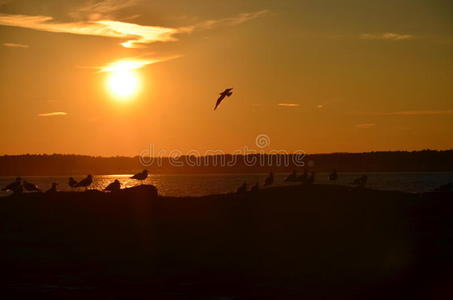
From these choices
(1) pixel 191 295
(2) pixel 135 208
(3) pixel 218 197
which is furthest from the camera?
(3) pixel 218 197

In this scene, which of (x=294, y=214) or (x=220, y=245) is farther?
(x=294, y=214)

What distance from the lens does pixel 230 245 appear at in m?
25.4

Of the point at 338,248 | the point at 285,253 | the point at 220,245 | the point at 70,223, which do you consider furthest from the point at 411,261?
the point at 70,223

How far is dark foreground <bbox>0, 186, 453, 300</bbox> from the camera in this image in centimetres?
1972

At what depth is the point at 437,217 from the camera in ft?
95.6

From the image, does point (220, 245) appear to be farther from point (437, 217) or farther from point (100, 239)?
point (437, 217)

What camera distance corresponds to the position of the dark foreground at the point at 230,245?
1972cm

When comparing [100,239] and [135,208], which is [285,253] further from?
[135,208]

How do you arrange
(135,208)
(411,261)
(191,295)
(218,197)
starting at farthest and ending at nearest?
1. (218,197)
2. (135,208)
3. (411,261)
4. (191,295)

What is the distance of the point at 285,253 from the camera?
24.0 m

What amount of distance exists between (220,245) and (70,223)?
27.8ft

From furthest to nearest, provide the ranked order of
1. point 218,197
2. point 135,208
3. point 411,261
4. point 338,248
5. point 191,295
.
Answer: point 218,197 < point 135,208 < point 338,248 < point 411,261 < point 191,295

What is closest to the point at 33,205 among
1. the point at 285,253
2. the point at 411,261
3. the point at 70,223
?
the point at 70,223

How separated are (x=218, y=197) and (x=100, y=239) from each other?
8643mm
